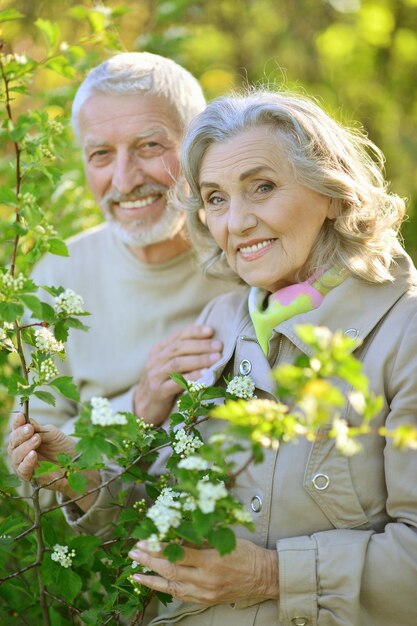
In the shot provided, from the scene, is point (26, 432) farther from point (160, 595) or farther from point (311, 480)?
point (311, 480)

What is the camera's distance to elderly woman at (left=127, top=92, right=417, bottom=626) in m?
2.17

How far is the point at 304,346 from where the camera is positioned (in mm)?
2336

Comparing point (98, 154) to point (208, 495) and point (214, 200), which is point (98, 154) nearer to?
point (214, 200)

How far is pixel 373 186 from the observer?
2572mm

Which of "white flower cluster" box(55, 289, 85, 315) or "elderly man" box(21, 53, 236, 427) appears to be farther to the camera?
"elderly man" box(21, 53, 236, 427)

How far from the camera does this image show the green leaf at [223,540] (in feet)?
5.78

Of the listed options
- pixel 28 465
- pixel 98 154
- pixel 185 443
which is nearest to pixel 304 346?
pixel 185 443

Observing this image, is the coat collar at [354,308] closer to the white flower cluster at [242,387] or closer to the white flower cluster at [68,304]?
the white flower cluster at [242,387]

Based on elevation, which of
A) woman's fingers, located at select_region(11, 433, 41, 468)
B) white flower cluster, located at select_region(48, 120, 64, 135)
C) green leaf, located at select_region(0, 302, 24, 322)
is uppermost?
white flower cluster, located at select_region(48, 120, 64, 135)

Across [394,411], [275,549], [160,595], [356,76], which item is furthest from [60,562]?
[356,76]

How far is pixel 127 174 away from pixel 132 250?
43 centimetres

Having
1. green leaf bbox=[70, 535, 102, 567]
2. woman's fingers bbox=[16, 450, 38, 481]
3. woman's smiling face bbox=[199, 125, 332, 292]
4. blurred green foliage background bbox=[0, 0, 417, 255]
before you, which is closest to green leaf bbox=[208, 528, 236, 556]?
green leaf bbox=[70, 535, 102, 567]

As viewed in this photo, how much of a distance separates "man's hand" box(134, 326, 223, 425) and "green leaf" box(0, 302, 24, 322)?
837 millimetres

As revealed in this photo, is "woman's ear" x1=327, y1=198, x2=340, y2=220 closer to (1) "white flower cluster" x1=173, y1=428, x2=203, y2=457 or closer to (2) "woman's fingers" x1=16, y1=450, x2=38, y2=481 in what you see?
(1) "white flower cluster" x1=173, y1=428, x2=203, y2=457
